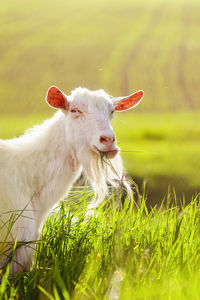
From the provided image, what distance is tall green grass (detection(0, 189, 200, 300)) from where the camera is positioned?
10.1 ft

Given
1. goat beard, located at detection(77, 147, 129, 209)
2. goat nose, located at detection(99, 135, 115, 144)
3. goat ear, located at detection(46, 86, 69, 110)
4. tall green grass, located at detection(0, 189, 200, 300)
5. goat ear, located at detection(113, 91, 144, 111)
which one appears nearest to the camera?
tall green grass, located at detection(0, 189, 200, 300)

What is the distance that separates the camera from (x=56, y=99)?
4.06 m

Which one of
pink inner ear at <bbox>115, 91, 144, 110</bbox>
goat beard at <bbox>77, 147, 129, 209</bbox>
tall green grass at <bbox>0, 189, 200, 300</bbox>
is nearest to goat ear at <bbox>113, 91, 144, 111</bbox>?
pink inner ear at <bbox>115, 91, 144, 110</bbox>

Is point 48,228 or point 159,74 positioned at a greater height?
point 159,74

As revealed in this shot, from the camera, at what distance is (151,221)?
14.0ft

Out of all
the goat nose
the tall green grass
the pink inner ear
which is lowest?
the tall green grass

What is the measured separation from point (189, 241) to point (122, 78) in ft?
107

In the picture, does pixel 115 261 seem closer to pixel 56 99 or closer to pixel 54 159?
pixel 54 159

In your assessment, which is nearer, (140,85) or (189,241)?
(189,241)

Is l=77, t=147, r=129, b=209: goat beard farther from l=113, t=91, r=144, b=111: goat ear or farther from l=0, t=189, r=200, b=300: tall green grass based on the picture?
l=113, t=91, r=144, b=111: goat ear

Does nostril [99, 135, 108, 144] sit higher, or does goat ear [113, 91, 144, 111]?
goat ear [113, 91, 144, 111]

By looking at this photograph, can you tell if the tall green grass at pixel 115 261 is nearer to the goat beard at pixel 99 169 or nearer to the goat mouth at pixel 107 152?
the goat beard at pixel 99 169

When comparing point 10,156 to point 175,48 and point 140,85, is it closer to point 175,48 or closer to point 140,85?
point 140,85

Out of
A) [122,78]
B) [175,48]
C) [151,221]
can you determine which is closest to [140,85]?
[122,78]
